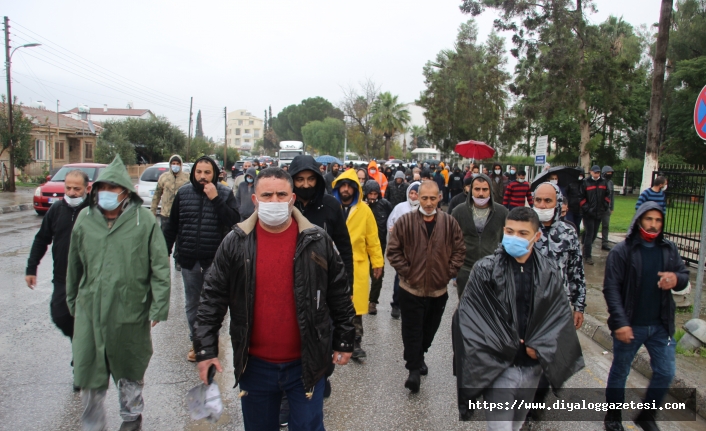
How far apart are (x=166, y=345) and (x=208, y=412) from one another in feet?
9.92

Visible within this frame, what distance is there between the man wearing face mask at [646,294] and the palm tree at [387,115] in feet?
164

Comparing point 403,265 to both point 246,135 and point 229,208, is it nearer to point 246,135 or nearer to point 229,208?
point 229,208

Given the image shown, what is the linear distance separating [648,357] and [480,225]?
2.17m

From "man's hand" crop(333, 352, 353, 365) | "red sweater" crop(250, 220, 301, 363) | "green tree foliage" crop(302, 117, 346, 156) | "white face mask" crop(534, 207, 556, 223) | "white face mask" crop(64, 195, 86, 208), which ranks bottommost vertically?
"man's hand" crop(333, 352, 353, 365)

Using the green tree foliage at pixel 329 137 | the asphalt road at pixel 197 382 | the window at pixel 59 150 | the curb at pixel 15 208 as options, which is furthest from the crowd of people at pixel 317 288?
the green tree foliage at pixel 329 137

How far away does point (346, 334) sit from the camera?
2.92m

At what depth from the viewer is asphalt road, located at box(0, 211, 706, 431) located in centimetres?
393

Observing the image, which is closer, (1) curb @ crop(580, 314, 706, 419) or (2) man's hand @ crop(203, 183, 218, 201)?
(1) curb @ crop(580, 314, 706, 419)

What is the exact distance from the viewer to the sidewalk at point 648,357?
4.57 metres

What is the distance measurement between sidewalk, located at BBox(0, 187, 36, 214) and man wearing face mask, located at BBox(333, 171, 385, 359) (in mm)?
17443

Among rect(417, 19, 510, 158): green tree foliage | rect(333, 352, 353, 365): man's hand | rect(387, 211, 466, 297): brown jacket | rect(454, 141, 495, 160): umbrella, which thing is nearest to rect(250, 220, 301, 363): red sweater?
rect(333, 352, 353, 365): man's hand

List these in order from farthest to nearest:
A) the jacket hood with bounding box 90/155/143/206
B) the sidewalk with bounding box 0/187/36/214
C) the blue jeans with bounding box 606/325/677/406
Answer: the sidewalk with bounding box 0/187/36/214
the blue jeans with bounding box 606/325/677/406
the jacket hood with bounding box 90/155/143/206

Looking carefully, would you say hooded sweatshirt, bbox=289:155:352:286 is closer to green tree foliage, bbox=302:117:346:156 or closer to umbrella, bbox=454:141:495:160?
umbrella, bbox=454:141:495:160

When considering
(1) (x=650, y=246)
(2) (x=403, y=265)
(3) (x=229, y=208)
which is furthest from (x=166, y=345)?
(1) (x=650, y=246)
